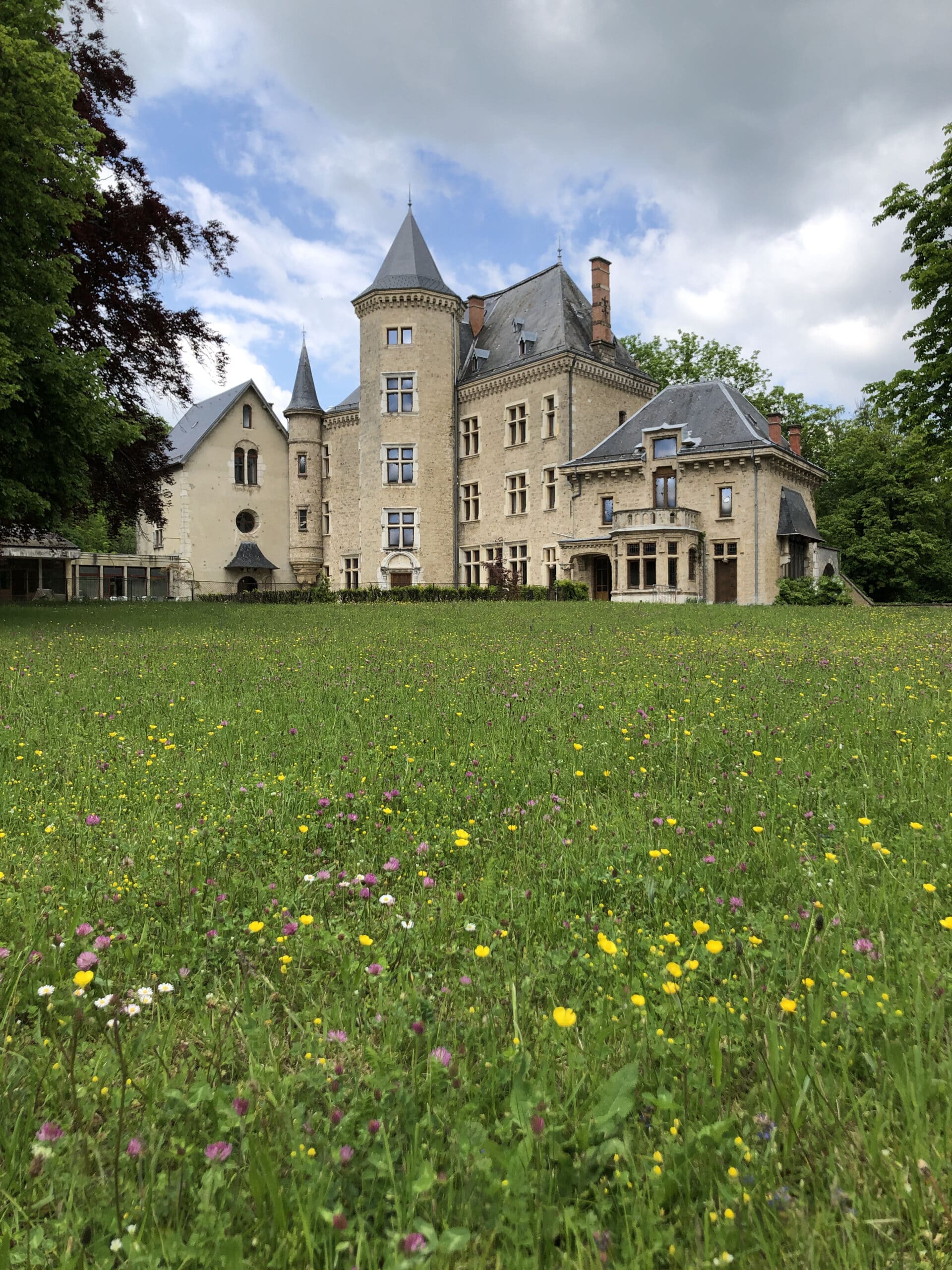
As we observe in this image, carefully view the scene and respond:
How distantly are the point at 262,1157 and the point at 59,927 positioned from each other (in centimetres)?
167

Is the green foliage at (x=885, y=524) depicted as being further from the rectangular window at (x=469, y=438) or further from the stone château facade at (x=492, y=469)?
the rectangular window at (x=469, y=438)

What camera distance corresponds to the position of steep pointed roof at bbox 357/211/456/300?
41625 millimetres

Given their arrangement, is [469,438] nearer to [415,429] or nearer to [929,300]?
[415,429]

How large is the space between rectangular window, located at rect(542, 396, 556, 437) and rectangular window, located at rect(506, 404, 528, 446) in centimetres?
126

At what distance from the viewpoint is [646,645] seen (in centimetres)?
1088

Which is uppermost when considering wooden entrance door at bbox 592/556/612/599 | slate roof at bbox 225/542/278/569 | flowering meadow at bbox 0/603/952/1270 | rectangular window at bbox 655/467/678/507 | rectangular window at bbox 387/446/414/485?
rectangular window at bbox 387/446/414/485

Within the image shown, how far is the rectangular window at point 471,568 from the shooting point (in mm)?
44000

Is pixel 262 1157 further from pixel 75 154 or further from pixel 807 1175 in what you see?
pixel 75 154

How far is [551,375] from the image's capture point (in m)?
39.1

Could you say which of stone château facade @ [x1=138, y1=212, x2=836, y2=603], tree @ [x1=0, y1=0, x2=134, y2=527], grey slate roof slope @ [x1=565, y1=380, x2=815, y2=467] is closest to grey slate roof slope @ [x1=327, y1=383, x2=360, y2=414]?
stone château facade @ [x1=138, y1=212, x2=836, y2=603]

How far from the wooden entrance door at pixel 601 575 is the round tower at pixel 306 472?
1991 cm

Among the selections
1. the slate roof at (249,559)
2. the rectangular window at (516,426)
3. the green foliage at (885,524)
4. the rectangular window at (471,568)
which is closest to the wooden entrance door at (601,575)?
the rectangular window at (471,568)

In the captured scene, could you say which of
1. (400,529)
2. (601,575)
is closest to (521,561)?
(601,575)

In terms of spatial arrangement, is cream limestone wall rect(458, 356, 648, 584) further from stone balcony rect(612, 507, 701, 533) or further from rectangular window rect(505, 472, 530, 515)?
stone balcony rect(612, 507, 701, 533)
